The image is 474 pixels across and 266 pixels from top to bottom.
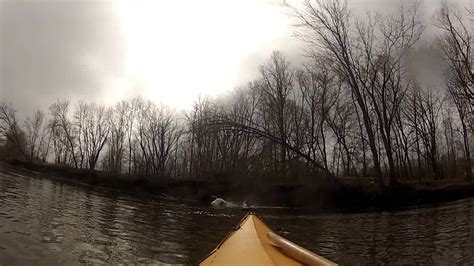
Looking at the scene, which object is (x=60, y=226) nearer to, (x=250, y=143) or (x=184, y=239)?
(x=184, y=239)

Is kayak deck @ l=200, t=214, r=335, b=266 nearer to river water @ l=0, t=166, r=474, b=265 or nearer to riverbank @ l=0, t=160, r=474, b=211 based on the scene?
river water @ l=0, t=166, r=474, b=265

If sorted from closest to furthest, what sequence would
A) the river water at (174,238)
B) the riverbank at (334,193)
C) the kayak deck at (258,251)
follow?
the kayak deck at (258,251) < the river water at (174,238) < the riverbank at (334,193)

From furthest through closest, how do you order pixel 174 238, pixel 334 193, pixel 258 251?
pixel 334 193
pixel 174 238
pixel 258 251

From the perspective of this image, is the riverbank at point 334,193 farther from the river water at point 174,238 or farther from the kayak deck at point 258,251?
the kayak deck at point 258,251

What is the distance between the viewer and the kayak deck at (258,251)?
540cm

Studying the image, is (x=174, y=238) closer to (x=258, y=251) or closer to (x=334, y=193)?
(x=258, y=251)

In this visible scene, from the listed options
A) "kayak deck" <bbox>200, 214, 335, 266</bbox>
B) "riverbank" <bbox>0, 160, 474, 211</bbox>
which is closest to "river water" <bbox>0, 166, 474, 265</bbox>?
"kayak deck" <bbox>200, 214, 335, 266</bbox>

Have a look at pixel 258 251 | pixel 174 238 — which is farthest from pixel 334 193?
pixel 258 251

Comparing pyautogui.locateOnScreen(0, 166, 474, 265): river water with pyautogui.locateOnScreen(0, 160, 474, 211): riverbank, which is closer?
pyautogui.locateOnScreen(0, 166, 474, 265): river water

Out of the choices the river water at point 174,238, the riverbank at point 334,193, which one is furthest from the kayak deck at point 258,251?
the riverbank at point 334,193

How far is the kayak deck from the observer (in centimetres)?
540

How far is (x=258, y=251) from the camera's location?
577 cm

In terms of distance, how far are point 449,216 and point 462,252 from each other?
9230mm

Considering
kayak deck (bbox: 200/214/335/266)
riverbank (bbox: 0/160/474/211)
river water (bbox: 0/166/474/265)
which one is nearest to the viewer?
kayak deck (bbox: 200/214/335/266)
